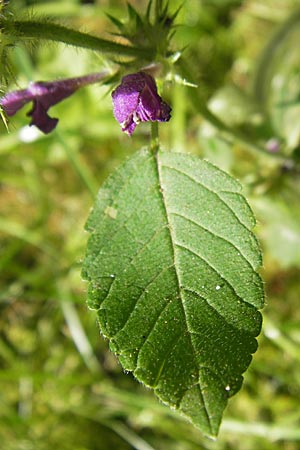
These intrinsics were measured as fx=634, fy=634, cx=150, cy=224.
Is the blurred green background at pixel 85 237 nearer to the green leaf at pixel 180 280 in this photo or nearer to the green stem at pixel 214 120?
the green stem at pixel 214 120

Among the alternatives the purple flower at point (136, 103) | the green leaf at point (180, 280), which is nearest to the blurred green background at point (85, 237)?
the green leaf at point (180, 280)

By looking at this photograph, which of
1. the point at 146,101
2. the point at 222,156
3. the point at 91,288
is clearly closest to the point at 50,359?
the point at 222,156

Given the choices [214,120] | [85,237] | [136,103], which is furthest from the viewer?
[85,237]

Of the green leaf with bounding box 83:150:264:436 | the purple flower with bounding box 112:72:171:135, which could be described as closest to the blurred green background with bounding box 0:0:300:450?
the green leaf with bounding box 83:150:264:436

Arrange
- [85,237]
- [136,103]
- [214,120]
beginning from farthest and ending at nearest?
[85,237]
[214,120]
[136,103]

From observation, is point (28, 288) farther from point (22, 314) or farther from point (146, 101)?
point (146, 101)

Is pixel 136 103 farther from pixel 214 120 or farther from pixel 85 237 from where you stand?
pixel 85 237

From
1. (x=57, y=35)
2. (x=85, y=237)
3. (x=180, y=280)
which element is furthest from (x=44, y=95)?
(x=85, y=237)
